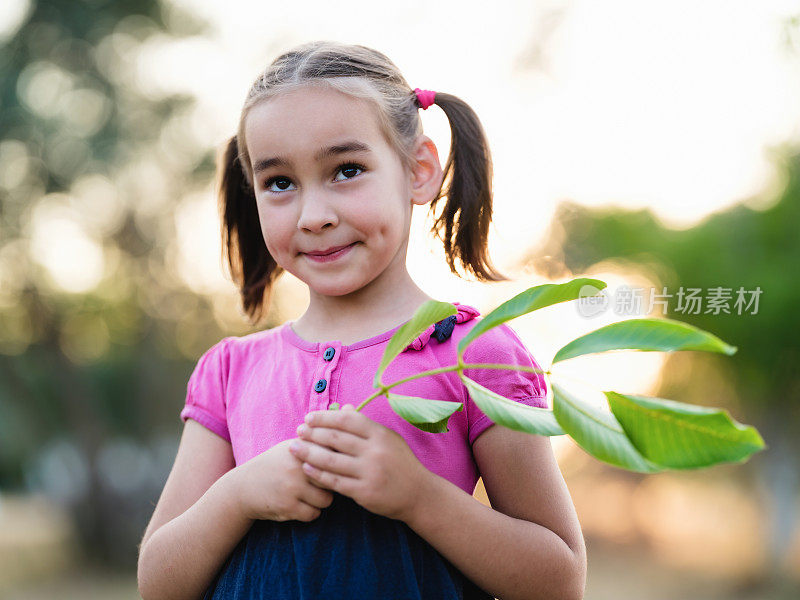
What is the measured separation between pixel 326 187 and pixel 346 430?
15.6 inches

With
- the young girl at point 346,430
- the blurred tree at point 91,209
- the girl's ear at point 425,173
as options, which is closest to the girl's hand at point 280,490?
the young girl at point 346,430

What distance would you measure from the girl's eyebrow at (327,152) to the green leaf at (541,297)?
43 cm

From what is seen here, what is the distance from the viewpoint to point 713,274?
11641 mm

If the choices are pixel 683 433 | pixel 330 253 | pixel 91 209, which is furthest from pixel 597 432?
pixel 91 209

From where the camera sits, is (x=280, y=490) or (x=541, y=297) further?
(x=280, y=490)

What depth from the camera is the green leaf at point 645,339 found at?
0.84m

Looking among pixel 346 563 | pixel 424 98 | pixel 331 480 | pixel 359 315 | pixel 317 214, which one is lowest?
pixel 346 563

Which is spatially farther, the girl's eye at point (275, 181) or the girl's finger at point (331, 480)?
the girl's eye at point (275, 181)

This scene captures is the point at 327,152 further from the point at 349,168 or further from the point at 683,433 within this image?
the point at 683,433

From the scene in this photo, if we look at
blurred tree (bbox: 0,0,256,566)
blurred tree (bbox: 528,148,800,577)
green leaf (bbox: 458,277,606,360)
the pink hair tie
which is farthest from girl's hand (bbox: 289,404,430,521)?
blurred tree (bbox: 528,148,800,577)

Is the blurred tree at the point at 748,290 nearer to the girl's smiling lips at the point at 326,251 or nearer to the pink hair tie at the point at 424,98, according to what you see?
the pink hair tie at the point at 424,98

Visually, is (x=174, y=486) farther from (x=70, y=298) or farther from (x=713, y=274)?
(x=713, y=274)

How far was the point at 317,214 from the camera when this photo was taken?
1.26 metres

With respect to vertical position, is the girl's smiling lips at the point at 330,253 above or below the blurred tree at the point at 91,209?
below
